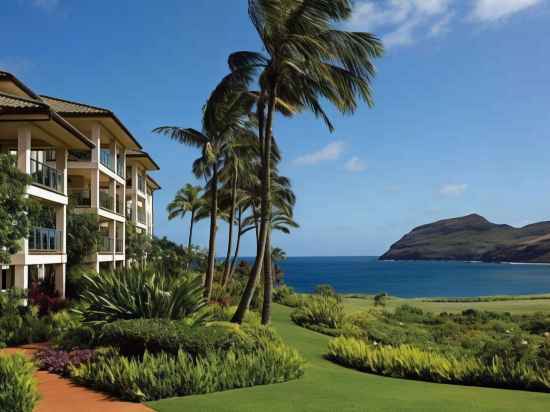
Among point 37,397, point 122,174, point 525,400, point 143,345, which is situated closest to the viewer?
point 37,397

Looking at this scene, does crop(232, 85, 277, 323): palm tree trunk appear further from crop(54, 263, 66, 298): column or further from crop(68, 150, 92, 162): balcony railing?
crop(68, 150, 92, 162): balcony railing

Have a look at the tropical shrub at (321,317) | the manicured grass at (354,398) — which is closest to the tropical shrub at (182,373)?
the manicured grass at (354,398)

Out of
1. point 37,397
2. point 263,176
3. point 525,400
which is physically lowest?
point 525,400

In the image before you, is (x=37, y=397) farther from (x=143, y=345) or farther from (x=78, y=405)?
(x=143, y=345)

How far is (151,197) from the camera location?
61.3 meters

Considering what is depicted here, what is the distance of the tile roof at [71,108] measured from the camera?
28.9 m

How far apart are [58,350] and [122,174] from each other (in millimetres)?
23445

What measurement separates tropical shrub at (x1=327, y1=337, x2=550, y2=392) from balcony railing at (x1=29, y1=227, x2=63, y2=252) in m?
12.2

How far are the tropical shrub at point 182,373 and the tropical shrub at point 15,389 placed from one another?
1.42 meters

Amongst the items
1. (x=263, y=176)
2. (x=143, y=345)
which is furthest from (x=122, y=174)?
(x=143, y=345)

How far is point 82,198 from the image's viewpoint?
3194cm

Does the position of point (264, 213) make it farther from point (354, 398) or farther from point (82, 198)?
point (82, 198)

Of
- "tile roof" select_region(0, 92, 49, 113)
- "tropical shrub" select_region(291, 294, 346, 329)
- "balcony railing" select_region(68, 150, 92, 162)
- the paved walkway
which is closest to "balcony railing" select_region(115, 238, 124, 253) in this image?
"balcony railing" select_region(68, 150, 92, 162)

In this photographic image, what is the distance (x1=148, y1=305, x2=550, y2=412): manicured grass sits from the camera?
29.7 ft
